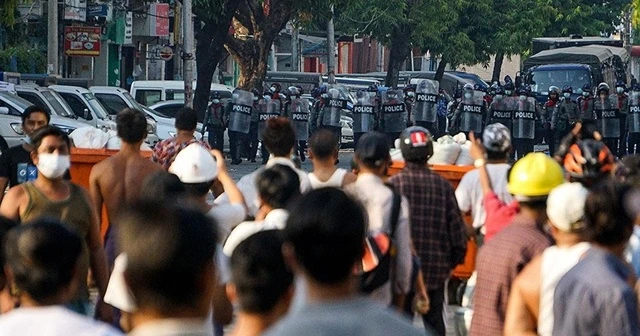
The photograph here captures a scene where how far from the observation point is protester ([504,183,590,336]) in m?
5.25

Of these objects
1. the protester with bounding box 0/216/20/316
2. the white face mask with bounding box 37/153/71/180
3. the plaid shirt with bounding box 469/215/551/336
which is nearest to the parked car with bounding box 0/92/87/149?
the white face mask with bounding box 37/153/71/180

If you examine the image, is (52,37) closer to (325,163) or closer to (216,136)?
(216,136)

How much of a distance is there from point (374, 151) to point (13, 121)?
1746 centimetres

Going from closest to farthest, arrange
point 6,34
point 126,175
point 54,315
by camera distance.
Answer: point 54,315, point 126,175, point 6,34

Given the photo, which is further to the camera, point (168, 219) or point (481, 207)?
point (481, 207)

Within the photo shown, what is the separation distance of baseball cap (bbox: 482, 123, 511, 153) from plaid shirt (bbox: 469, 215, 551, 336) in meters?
2.43

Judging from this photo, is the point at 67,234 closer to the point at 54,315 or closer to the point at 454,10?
the point at 54,315

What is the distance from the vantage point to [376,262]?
21.6ft

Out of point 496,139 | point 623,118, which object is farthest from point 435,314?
point 623,118

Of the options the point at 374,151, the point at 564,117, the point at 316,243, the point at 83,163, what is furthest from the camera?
the point at 564,117

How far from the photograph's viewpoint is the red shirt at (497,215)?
775cm

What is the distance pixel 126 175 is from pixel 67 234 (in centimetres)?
389

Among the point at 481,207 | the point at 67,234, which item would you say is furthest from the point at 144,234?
the point at 481,207

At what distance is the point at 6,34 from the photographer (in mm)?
36312
